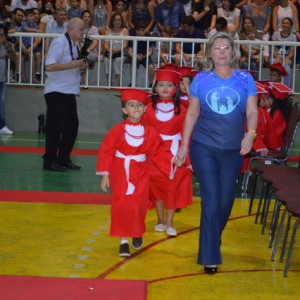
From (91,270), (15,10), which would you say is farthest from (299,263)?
(15,10)

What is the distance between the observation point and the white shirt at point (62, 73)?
12.9 metres

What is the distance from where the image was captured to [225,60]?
7.69 meters

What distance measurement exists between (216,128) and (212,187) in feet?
1.48

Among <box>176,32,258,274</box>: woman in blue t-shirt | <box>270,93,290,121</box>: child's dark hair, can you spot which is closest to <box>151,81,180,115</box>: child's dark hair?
<box>176,32,258,274</box>: woman in blue t-shirt

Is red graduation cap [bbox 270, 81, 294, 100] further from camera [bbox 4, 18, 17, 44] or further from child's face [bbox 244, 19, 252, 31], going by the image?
camera [bbox 4, 18, 17, 44]

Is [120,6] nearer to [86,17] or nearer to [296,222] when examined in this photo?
[86,17]

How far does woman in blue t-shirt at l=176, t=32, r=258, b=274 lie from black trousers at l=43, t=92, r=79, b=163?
5585mm

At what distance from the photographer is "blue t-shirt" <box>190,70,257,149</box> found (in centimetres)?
765

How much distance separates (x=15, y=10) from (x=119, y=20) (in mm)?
2099

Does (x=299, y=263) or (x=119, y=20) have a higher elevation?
(x=119, y=20)

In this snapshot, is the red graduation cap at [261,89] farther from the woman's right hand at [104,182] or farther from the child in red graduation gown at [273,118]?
the woman's right hand at [104,182]

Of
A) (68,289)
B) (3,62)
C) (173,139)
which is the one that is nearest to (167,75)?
(173,139)

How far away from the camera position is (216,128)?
25.2ft

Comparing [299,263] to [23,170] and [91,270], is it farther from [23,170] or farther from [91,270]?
[23,170]
